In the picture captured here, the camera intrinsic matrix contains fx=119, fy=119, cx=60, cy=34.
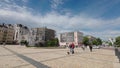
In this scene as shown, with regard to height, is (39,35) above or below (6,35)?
above

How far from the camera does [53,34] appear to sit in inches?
4872

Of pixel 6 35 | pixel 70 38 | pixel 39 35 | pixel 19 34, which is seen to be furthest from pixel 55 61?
pixel 70 38

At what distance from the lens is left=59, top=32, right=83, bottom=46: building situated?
124 metres

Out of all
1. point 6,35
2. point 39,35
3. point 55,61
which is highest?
point 39,35

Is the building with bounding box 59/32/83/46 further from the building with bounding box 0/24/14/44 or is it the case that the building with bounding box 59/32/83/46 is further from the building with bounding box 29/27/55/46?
the building with bounding box 0/24/14/44

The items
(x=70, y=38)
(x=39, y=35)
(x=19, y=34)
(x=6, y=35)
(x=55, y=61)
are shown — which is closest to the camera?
(x=55, y=61)

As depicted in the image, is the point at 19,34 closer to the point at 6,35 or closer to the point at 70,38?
the point at 6,35

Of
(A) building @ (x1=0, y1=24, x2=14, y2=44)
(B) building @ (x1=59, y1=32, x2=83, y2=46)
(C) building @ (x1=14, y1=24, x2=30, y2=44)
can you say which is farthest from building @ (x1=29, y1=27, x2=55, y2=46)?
(B) building @ (x1=59, y1=32, x2=83, y2=46)

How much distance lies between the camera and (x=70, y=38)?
130 m

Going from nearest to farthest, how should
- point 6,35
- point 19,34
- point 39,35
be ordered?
1. point 6,35
2. point 39,35
3. point 19,34

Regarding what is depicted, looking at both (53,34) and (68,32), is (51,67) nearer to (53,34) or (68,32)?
(53,34)

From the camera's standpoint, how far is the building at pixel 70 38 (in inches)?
4867

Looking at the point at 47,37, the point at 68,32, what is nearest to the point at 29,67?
the point at 47,37

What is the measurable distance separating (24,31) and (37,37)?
20.2 metres
